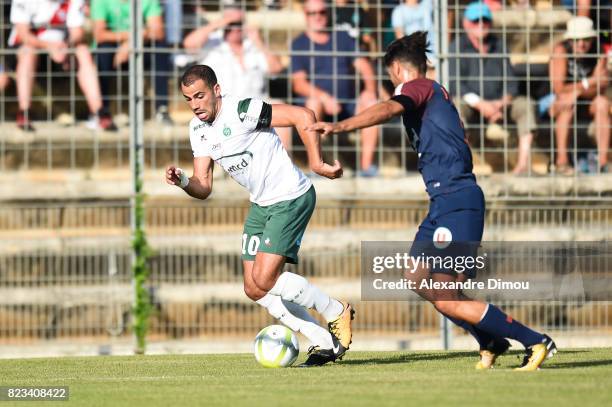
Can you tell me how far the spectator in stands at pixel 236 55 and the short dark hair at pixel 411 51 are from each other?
5.11 metres

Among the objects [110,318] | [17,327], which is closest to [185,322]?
[110,318]

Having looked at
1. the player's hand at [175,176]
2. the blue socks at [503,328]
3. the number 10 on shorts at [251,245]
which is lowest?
the blue socks at [503,328]

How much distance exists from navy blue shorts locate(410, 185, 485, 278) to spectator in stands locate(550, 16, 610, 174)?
5.90 metres

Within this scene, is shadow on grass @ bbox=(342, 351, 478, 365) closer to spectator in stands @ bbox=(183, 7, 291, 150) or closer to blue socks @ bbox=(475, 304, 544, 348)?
blue socks @ bbox=(475, 304, 544, 348)

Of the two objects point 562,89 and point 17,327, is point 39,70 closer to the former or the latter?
point 17,327

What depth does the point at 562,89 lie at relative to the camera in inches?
583

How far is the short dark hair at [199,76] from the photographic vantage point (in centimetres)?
995

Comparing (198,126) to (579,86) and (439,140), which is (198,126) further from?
(579,86)

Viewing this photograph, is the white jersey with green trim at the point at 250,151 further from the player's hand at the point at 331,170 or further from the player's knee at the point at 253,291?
the player's hand at the point at 331,170

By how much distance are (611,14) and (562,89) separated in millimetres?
946

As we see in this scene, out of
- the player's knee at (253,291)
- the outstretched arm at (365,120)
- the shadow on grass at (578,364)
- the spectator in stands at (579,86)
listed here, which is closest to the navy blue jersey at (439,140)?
the outstretched arm at (365,120)

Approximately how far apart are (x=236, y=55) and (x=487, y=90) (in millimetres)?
2710

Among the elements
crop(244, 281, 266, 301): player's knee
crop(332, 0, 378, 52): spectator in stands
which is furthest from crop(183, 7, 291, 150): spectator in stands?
crop(244, 281, 266, 301): player's knee

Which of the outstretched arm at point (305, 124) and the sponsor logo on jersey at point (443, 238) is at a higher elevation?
the outstretched arm at point (305, 124)
